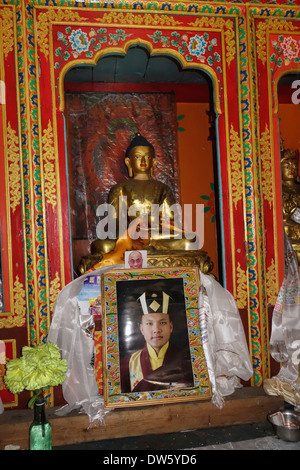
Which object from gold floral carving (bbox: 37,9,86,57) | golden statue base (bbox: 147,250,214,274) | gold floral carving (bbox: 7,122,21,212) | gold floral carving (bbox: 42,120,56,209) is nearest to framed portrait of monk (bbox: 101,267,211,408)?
golden statue base (bbox: 147,250,214,274)

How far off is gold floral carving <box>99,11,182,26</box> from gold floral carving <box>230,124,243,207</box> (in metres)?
1.03

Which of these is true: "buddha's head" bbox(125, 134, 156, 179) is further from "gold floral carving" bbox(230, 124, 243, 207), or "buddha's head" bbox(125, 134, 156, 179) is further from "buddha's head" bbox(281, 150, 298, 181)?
"buddha's head" bbox(281, 150, 298, 181)

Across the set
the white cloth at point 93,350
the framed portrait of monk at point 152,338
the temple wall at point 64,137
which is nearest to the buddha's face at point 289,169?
the temple wall at point 64,137

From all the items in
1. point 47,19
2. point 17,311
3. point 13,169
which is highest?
point 47,19

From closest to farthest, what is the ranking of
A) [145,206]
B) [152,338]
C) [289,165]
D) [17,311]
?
1. [152,338]
2. [17,311]
3. [145,206]
4. [289,165]

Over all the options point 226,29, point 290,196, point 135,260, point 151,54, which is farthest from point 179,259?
point 226,29

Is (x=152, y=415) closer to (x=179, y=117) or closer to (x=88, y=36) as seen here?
(x=88, y=36)

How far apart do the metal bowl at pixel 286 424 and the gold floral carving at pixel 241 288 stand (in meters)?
0.86

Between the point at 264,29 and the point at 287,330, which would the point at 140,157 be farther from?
the point at 287,330

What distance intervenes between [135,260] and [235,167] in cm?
112

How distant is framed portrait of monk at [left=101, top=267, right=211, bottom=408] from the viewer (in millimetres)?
2549

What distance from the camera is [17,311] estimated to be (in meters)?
2.79

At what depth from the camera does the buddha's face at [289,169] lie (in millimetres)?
4023

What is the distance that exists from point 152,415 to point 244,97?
251 cm
